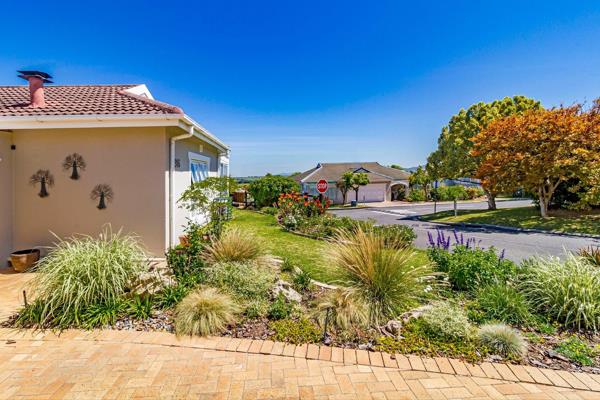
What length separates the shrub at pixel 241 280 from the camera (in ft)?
17.1

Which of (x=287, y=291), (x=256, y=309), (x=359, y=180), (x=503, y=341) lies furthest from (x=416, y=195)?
(x=256, y=309)

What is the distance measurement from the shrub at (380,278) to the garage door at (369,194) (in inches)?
1419

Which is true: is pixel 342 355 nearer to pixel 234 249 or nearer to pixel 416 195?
pixel 234 249

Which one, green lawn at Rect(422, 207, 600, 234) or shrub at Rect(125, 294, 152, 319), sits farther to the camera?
green lawn at Rect(422, 207, 600, 234)

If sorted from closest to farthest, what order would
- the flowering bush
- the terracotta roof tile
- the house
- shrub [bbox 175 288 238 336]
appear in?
1. shrub [bbox 175 288 238 336]
2. the terracotta roof tile
3. the house
4. the flowering bush

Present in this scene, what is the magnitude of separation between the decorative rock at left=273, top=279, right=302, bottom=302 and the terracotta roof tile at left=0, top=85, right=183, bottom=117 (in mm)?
4993

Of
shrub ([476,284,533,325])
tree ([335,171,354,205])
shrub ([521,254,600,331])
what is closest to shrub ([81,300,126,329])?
shrub ([476,284,533,325])

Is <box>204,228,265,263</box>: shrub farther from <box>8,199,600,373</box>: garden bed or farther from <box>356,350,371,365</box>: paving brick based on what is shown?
<box>356,350,371,365</box>: paving brick

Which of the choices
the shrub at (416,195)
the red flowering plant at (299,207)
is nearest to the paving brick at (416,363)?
the red flowering plant at (299,207)

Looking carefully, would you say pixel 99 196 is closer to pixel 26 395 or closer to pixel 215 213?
pixel 215 213

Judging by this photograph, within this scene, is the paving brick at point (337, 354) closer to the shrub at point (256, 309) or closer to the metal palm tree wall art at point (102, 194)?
the shrub at point (256, 309)

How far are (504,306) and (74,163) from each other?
10.1 meters

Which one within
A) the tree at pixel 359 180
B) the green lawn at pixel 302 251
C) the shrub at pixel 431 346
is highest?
the tree at pixel 359 180

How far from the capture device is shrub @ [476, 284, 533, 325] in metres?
4.54
